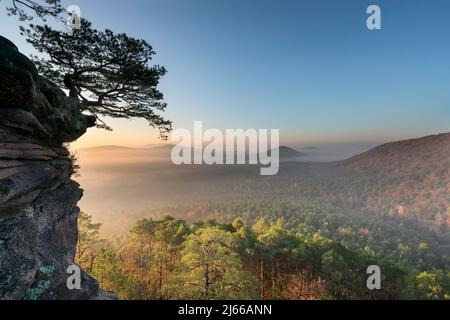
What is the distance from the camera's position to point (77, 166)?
17.9 meters

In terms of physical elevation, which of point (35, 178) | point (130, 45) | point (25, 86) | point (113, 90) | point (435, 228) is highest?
point (130, 45)

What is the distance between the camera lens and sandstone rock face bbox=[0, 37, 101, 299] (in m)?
8.45

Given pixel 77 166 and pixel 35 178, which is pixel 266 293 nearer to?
pixel 77 166

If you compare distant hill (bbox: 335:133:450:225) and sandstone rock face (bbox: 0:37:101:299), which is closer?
sandstone rock face (bbox: 0:37:101:299)

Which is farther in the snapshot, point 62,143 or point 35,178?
point 62,143

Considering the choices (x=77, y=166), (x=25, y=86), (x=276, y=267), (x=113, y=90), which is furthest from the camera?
(x=276, y=267)

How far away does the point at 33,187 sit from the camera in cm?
977

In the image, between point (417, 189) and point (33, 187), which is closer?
point (33, 187)

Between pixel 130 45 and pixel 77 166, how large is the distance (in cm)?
918

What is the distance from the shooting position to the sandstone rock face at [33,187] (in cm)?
845

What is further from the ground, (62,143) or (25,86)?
(25,86)

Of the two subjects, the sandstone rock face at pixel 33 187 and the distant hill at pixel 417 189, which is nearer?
the sandstone rock face at pixel 33 187

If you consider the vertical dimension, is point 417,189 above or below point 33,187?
above
